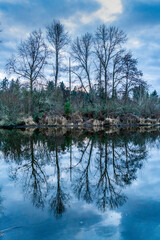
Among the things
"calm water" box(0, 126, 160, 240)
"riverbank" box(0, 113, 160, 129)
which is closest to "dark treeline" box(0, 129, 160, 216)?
"calm water" box(0, 126, 160, 240)

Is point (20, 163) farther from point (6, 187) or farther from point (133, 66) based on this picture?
point (133, 66)

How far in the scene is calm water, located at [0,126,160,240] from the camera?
2070 mm

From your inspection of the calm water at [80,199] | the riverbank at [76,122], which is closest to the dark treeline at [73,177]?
the calm water at [80,199]

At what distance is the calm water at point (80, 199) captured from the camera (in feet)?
6.79

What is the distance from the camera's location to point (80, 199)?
2.87 meters

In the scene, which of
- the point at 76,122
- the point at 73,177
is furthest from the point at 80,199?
the point at 76,122

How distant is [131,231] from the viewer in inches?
81.5

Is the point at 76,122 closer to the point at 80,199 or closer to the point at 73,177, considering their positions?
the point at 73,177

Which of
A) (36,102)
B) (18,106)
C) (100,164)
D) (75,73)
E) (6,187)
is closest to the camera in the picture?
(6,187)

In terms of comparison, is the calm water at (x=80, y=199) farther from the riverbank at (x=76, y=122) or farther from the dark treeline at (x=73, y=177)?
the riverbank at (x=76, y=122)

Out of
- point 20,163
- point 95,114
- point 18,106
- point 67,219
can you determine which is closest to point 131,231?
point 67,219

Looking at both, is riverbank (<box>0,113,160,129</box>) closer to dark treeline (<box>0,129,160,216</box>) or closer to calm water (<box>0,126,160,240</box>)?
dark treeline (<box>0,129,160,216</box>)

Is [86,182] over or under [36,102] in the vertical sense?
under

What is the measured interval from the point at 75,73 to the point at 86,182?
22.7 meters
